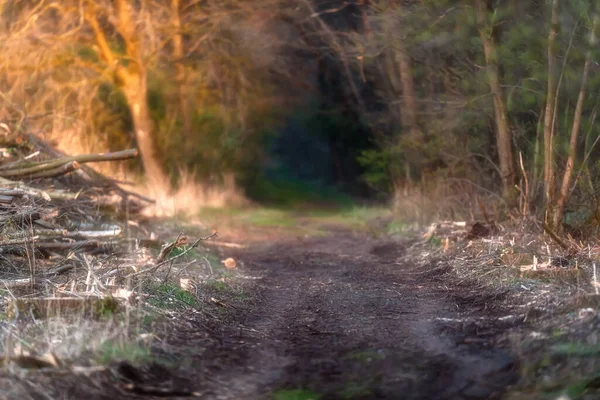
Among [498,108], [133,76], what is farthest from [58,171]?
[133,76]

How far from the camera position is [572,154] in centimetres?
998

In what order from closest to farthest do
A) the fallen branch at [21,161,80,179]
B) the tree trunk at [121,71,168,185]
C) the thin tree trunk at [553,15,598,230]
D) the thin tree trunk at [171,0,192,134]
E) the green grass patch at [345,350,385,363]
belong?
the green grass patch at [345,350,385,363]
the thin tree trunk at [553,15,598,230]
the fallen branch at [21,161,80,179]
the thin tree trunk at [171,0,192,134]
the tree trunk at [121,71,168,185]

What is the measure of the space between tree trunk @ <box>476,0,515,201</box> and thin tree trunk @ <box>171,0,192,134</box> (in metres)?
9.92

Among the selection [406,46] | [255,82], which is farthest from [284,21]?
[406,46]

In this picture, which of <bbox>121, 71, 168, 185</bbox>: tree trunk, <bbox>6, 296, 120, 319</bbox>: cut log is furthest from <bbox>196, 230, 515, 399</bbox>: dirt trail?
<bbox>121, 71, 168, 185</bbox>: tree trunk

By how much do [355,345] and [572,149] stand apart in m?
4.70

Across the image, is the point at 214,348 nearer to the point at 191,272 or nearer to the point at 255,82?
the point at 191,272

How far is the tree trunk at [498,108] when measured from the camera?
12.2 meters

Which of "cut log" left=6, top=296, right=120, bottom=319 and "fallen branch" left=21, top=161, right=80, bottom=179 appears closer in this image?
"cut log" left=6, top=296, right=120, bottom=319

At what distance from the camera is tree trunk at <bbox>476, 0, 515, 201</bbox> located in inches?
480

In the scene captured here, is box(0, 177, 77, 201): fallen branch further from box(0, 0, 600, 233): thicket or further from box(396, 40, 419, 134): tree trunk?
box(396, 40, 419, 134): tree trunk

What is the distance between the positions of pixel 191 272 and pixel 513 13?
241 inches

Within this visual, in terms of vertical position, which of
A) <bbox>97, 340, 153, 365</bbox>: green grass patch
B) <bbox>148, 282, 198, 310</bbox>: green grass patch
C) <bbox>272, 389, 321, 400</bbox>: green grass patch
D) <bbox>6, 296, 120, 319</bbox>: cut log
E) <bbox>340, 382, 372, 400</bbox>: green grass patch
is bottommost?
<bbox>340, 382, 372, 400</bbox>: green grass patch

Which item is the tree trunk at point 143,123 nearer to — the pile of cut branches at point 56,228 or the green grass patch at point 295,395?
the pile of cut branches at point 56,228
